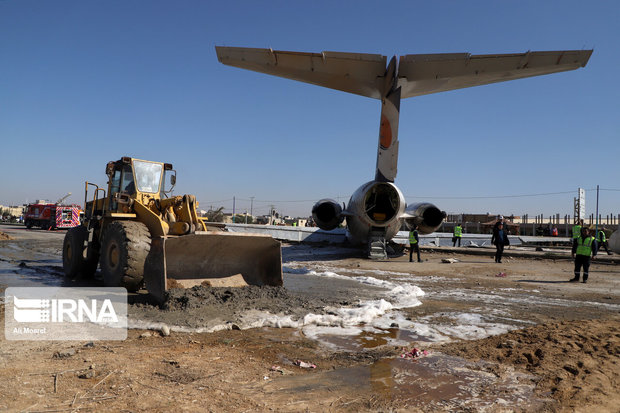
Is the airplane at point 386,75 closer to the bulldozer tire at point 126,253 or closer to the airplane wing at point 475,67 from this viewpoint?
the airplane wing at point 475,67

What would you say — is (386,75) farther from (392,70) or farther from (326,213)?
(326,213)

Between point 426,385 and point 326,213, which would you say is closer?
point 426,385

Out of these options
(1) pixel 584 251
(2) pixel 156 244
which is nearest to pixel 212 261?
(2) pixel 156 244

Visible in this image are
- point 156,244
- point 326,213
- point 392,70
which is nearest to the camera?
point 156,244

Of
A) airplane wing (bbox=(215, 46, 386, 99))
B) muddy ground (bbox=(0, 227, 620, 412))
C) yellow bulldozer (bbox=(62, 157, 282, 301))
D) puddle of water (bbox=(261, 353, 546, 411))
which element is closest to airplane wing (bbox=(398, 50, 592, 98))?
airplane wing (bbox=(215, 46, 386, 99))

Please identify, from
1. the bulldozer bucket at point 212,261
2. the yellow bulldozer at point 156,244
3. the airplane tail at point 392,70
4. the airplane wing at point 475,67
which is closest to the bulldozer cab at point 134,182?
the yellow bulldozer at point 156,244

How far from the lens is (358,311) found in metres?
6.13

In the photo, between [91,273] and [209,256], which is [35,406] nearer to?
[209,256]

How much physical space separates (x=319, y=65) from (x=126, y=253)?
855 centimetres

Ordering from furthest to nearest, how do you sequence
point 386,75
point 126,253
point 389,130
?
1. point 389,130
2. point 386,75
3. point 126,253

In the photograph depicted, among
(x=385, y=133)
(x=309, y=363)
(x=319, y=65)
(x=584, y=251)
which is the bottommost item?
(x=309, y=363)

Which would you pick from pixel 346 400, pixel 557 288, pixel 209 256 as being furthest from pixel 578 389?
pixel 557 288

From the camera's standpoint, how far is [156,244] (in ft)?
19.8

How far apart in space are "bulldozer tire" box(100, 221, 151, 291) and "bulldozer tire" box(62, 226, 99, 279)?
1.60 meters
